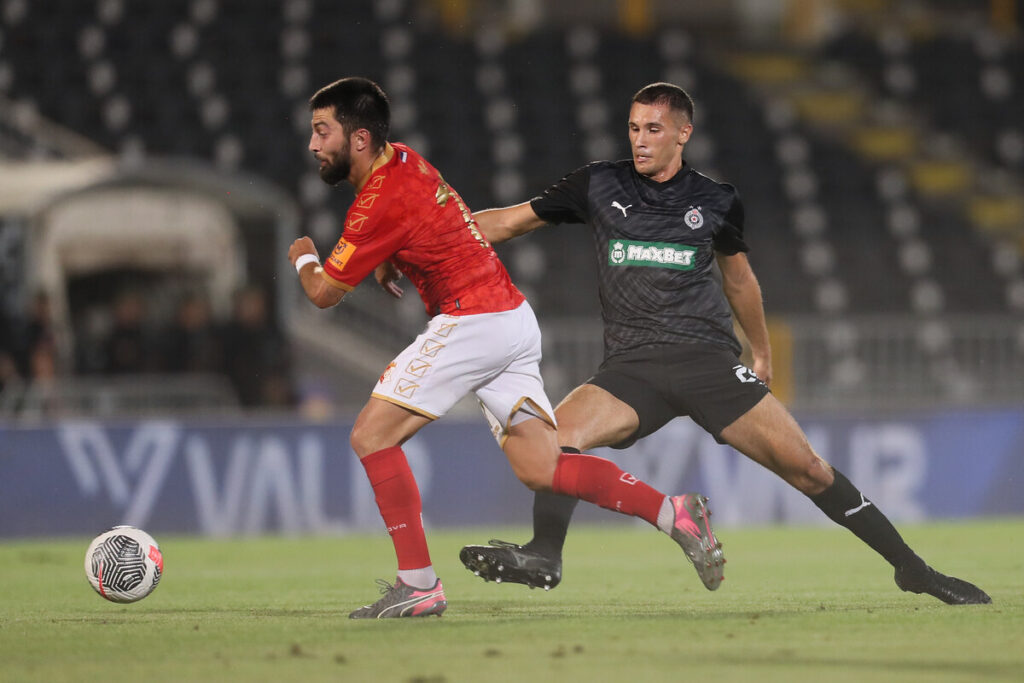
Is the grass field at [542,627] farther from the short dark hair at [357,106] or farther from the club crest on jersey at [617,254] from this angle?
the short dark hair at [357,106]

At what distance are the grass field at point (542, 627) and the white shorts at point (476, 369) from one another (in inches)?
30.9

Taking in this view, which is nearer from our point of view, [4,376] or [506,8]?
[4,376]

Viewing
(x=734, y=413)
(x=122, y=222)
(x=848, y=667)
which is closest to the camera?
(x=848, y=667)

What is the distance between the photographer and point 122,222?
49.3ft

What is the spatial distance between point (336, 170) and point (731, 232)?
1.66 metres

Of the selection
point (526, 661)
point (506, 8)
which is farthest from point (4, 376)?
point (506, 8)

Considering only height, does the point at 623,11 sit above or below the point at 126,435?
above

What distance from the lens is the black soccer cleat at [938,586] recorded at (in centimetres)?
609

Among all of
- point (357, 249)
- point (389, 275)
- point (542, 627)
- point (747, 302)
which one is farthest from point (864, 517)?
point (357, 249)

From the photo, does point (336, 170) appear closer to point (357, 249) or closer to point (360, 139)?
point (360, 139)

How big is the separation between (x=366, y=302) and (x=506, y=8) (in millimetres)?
8832

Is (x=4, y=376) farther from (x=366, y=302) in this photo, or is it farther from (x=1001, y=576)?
(x=1001, y=576)

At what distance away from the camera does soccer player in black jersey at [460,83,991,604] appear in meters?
6.23

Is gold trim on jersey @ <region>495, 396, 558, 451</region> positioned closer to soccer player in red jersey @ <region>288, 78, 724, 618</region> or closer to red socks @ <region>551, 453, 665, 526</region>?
soccer player in red jersey @ <region>288, 78, 724, 618</region>
